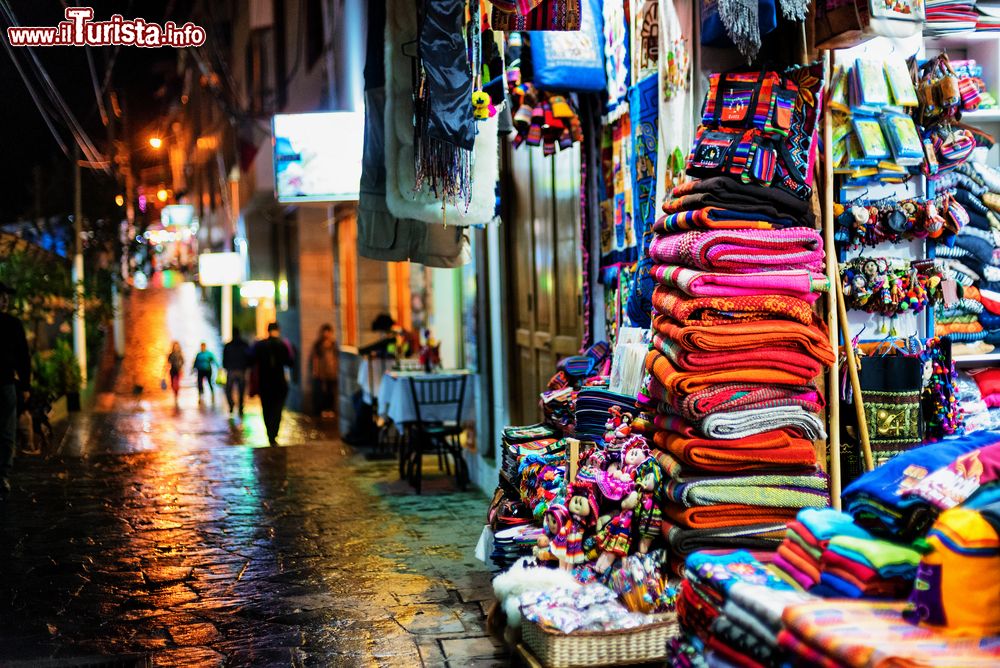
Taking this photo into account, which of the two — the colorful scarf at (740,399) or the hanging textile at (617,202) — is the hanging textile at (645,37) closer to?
the hanging textile at (617,202)

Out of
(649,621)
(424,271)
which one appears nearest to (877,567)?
(649,621)

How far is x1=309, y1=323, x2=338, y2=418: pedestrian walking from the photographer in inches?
902

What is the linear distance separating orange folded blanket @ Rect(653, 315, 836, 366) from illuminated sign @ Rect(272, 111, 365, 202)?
324 inches

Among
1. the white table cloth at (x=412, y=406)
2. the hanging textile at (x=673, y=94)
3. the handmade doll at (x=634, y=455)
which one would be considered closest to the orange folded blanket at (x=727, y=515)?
the handmade doll at (x=634, y=455)

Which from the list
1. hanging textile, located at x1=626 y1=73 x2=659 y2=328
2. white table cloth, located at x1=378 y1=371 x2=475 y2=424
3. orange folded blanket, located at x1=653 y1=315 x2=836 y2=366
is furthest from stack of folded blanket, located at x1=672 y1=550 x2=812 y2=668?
white table cloth, located at x1=378 y1=371 x2=475 y2=424

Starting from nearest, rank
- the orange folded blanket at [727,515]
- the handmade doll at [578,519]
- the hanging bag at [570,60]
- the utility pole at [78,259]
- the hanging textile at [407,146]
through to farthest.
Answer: the orange folded blanket at [727,515] < the handmade doll at [578,519] < the hanging textile at [407,146] < the hanging bag at [570,60] < the utility pole at [78,259]

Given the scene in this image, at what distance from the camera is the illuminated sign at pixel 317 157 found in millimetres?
12773

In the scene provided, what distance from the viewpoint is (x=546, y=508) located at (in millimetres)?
6266

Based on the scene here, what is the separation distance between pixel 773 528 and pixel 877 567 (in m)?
1.59

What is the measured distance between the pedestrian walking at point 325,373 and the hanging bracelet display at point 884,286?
1775cm

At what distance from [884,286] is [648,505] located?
1.67 meters

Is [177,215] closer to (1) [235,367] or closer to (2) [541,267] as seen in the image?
(1) [235,367]

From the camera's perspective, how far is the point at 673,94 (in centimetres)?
625

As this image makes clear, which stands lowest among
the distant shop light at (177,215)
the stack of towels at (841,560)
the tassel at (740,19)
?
the stack of towels at (841,560)
